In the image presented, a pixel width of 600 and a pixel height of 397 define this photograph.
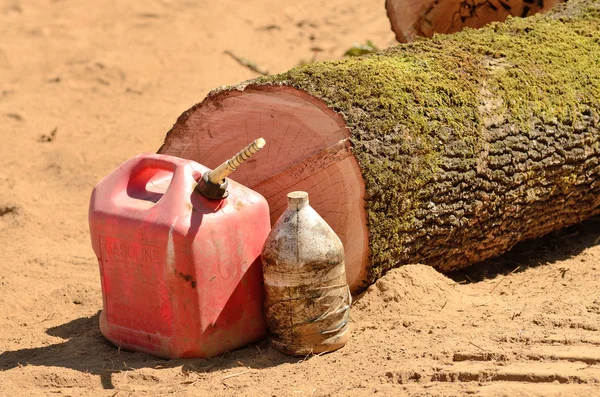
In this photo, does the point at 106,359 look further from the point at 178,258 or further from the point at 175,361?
the point at 178,258

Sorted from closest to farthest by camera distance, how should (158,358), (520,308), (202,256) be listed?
(202,256)
(158,358)
(520,308)

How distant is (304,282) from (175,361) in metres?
0.64

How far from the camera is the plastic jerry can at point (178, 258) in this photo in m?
3.45

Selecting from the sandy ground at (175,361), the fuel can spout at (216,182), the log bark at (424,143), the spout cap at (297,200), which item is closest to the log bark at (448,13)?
the log bark at (424,143)

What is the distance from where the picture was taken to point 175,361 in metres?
3.59

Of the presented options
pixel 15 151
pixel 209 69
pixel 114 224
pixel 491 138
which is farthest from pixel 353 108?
pixel 209 69

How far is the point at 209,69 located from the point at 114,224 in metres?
4.90

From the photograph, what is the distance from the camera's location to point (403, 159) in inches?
152

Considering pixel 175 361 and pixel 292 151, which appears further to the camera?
pixel 292 151

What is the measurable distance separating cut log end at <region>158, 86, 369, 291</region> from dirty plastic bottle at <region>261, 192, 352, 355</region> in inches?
10.2

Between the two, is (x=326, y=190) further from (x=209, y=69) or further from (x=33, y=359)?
(x=209, y=69)

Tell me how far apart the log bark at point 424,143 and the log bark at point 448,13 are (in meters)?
1.58

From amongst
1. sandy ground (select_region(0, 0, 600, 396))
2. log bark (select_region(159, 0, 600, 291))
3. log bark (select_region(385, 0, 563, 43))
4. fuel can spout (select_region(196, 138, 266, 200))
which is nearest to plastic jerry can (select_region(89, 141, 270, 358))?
fuel can spout (select_region(196, 138, 266, 200))

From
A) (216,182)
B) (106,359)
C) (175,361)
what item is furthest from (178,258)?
(106,359)
